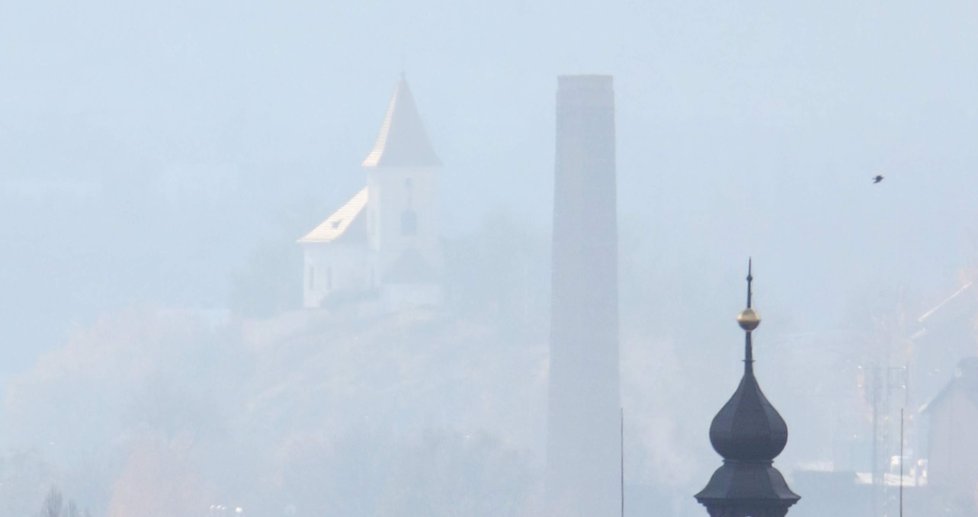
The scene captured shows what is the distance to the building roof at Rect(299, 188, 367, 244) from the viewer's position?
179125 millimetres

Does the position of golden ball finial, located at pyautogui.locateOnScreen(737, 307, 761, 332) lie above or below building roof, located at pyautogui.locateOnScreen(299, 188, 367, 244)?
above

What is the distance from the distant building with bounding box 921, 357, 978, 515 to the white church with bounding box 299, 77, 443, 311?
54.3m

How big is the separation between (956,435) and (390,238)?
61.4 metres

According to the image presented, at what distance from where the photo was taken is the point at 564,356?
331 ft

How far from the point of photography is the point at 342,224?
592ft

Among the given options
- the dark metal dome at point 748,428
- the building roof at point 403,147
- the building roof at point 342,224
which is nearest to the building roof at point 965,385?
the building roof at point 403,147

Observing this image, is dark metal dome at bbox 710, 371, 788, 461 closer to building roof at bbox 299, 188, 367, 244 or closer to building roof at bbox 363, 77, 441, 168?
building roof at bbox 363, 77, 441, 168

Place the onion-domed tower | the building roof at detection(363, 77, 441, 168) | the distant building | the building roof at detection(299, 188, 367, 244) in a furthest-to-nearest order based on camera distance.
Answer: the building roof at detection(299, 188, 367, 244)
the building roof at detection(363, 77, 441, 168)
the distant building
the onion-domed tower

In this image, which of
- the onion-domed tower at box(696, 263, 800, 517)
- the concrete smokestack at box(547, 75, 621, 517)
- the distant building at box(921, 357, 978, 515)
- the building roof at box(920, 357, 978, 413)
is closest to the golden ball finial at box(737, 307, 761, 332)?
the onion-domed tower at box(696, 263, 800, 517)

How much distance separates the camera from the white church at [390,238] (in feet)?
569

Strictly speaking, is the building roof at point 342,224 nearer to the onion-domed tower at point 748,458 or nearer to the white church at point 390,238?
the white church at point 390,238

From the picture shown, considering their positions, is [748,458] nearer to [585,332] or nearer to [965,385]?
[585,332]

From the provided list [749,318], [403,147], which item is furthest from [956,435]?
[749,318]

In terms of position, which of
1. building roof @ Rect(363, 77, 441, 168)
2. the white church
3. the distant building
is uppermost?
building roof @ Rect(363, 77, 441, 168)
